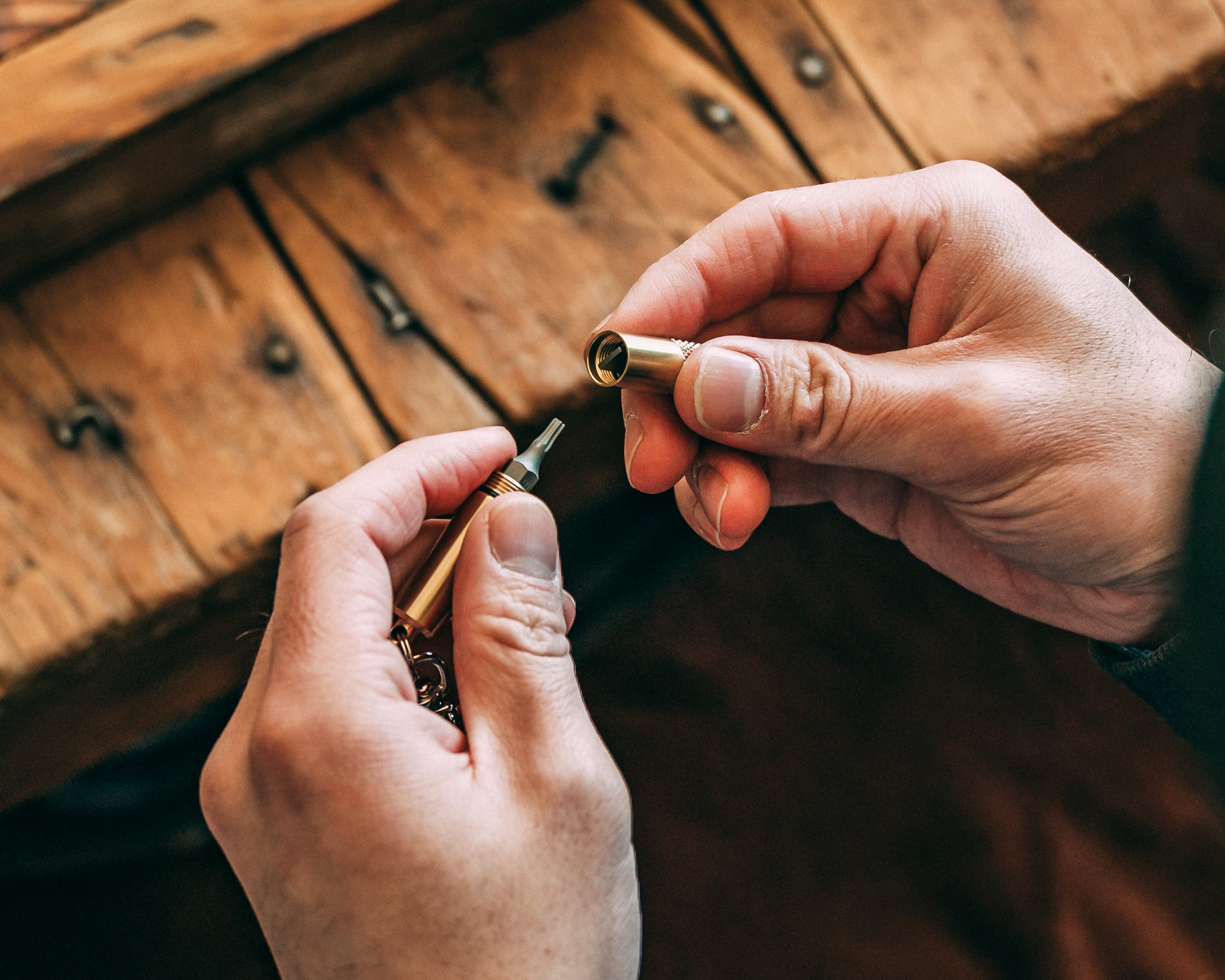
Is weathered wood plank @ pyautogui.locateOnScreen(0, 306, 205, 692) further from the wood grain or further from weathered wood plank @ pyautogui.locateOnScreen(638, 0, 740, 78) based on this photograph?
weathered wood plank @ pyautogui.locateOnScreen(638, 0, 740, 78)

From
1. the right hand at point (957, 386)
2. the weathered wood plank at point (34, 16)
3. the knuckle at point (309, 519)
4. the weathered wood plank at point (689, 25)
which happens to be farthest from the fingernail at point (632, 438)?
the weathered wood plank at point (34, 16)

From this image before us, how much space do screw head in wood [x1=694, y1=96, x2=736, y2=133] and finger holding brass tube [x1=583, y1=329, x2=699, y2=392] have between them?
26cm

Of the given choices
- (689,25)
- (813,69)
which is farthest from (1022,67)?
(689,25)

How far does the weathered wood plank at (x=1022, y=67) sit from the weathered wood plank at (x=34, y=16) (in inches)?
22.2

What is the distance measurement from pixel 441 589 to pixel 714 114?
1.52 feet

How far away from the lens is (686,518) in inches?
29.6

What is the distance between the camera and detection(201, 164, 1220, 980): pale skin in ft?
1.55

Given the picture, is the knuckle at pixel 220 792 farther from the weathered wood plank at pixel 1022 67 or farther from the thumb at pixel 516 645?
the weathered wood plank at pixel 1022 67

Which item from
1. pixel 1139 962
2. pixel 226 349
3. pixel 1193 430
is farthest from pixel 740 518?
pixel 1139 962

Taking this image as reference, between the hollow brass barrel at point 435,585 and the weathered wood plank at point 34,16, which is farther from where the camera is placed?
the weathered wood plank at point 34,16

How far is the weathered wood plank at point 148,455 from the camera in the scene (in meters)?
0.66

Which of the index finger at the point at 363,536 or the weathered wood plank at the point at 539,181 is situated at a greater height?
the weathered wood plank at the point at 539,181

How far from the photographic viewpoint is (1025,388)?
562mm

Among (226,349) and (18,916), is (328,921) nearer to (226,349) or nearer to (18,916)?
(226,349)
